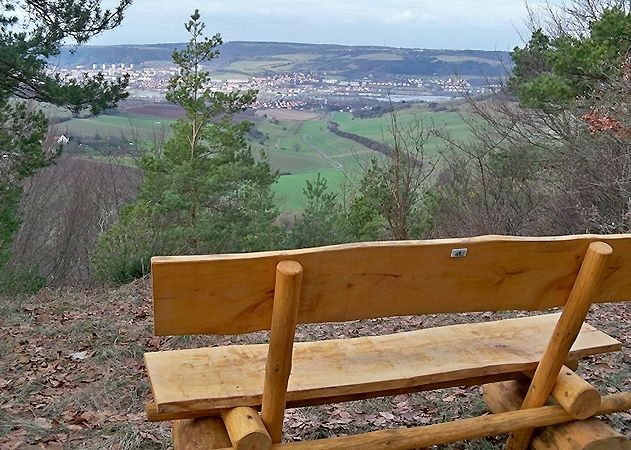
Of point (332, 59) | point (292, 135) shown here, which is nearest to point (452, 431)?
point (292, 135)

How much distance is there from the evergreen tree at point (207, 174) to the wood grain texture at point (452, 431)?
15.7 metres

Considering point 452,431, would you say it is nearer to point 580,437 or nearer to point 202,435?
point 580,437

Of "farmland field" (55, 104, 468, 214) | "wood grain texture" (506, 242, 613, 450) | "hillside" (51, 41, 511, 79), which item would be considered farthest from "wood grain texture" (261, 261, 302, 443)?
"farmland field" (55, 104, 468, 214)

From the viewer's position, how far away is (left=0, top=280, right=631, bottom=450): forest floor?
3656 millimetres

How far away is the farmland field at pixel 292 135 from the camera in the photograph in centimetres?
2158

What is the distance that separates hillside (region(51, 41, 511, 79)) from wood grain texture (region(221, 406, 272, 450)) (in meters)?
13.1

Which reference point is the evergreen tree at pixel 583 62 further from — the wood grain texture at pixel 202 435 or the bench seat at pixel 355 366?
the wood grain texture at pixel 202 435

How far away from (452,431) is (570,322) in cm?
65

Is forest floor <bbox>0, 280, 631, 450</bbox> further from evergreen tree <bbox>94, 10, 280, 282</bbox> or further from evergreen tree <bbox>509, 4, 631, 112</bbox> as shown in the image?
evergreen tree <bbox>94, 10, 280, 282</bbox>

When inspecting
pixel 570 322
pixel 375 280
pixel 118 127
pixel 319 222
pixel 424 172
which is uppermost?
pixel 375 280

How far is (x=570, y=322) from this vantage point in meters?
2.75

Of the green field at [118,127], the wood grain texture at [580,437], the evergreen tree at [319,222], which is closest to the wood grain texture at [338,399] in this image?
the wood grain texture at [580,437]

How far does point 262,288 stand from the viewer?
2342 mm

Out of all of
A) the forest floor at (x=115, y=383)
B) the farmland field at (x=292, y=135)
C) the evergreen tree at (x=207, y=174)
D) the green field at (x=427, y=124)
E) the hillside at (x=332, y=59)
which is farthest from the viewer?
the farmland field at (x=292, y=135)
